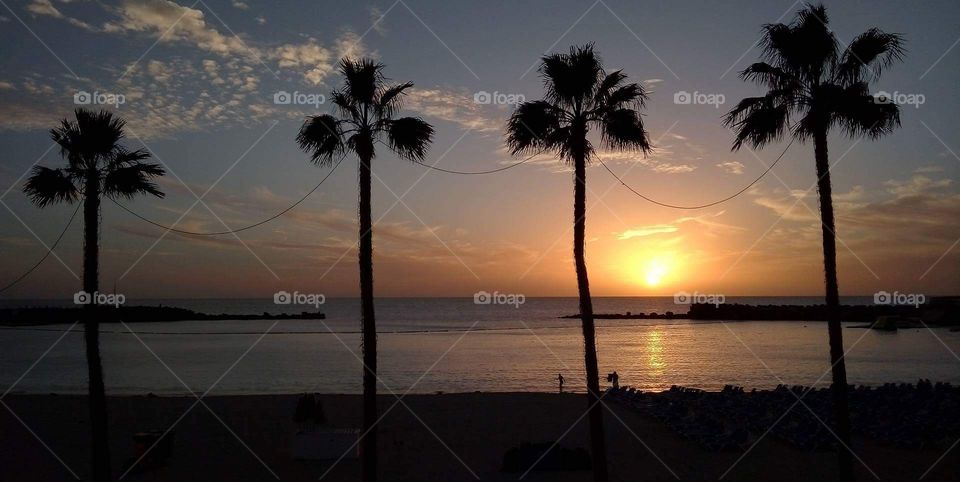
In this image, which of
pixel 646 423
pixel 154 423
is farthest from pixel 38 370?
pixel 646 423

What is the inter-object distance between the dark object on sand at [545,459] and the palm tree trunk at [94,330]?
1007cm

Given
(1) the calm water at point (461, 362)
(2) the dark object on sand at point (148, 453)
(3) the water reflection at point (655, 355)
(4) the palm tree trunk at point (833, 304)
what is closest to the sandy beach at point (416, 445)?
(2) the dark object on sand at point (148, 453)

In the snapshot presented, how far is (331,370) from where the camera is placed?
55.1m

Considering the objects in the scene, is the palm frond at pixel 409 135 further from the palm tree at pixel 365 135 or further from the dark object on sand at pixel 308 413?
the dark object on sand at pixel 308 413

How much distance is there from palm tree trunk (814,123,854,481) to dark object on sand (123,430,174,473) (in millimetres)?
17543

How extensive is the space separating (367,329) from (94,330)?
621 centimetres

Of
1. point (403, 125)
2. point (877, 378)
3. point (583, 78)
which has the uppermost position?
point (583, 78)

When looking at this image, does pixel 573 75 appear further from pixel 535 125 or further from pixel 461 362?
pixel 461 362

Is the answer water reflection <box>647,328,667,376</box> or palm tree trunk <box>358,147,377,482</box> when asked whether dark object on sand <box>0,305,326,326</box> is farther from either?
palm tree trunk <box>358,147,377,482</box>

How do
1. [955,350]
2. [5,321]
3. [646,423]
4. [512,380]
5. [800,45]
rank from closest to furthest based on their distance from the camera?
[800,45]
[646,423]
[512,380]
[955,350]
[5,321]

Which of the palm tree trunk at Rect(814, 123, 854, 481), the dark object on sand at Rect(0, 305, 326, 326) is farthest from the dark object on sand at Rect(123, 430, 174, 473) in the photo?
the dark object on sand at Rect(0, 305, 326, 326)

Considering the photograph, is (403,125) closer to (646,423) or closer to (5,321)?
(646,423)

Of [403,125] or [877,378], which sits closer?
[403,125]

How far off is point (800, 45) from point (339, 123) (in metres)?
9.96
